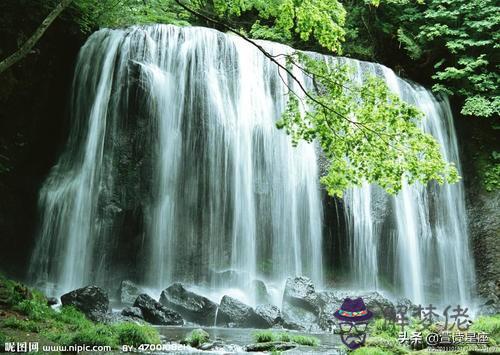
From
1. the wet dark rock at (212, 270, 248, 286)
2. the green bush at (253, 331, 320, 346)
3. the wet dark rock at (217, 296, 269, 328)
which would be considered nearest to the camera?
the green bush at (253, 331, 320, 346)

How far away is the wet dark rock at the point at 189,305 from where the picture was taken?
11031 millimetres

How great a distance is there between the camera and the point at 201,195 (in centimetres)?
1463

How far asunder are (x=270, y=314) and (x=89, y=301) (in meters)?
4.07

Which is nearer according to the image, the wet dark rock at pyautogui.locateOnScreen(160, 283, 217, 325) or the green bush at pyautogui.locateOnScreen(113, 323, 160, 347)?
the green bush at pyautogui.locateOnScreen(113, 323, 160, 347)

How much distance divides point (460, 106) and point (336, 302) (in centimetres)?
1034

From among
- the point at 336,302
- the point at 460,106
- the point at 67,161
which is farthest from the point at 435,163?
the point at 460,106

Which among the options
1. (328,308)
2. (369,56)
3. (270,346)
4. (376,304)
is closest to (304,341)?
(270,346)

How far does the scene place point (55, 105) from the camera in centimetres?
1625

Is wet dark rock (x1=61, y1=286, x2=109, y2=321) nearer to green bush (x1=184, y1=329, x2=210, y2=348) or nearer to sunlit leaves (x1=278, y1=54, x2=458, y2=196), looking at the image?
green bush (x1=184, y1=329, x2=210, y2=348)

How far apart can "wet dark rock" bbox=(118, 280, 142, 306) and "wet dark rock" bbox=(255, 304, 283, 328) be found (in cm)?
336

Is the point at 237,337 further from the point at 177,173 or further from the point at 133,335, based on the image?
the point at 177,173

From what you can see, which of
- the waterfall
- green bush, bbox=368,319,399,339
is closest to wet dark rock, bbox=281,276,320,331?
the waterfall

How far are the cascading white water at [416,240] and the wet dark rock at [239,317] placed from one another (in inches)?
210

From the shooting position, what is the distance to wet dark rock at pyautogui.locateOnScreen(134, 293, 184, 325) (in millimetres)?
10297
